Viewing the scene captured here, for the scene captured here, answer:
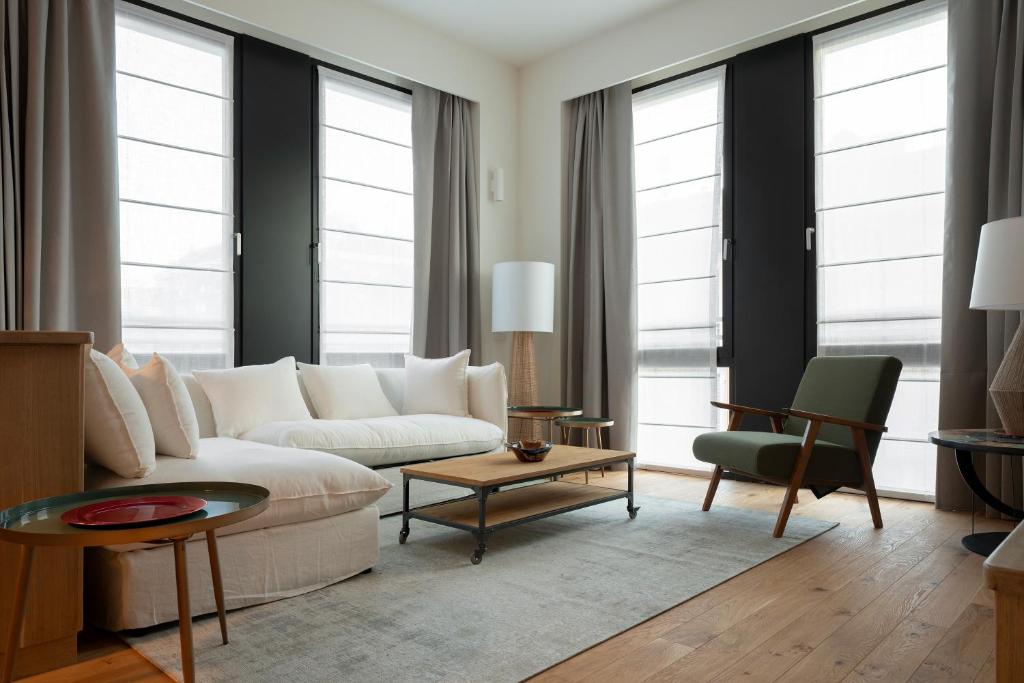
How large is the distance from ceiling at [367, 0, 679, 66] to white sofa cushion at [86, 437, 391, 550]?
368 centimetres

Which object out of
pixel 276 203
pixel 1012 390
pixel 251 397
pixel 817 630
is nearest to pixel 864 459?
pixel 1012 390

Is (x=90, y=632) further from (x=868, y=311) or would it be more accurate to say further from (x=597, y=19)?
(x=597, y=19)

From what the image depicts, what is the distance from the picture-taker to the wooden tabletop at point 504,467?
2.91m

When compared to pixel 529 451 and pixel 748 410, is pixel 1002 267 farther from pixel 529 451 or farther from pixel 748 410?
pixel 529 451

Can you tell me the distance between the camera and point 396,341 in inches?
212

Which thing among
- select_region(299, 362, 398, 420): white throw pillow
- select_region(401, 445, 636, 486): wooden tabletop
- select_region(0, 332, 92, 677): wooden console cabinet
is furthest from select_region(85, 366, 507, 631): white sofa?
select_region(299, 362, 398, 420): white throw pillow

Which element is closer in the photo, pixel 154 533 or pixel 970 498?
pixel 154 533

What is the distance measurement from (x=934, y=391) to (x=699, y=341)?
1502mm

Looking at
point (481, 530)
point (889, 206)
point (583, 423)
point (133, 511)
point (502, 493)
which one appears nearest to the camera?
point (133, 511)

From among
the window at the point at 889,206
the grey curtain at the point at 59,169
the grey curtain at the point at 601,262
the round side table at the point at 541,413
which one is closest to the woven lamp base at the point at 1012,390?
the window at the point at 889,206

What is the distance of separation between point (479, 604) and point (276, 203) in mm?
A: 3288

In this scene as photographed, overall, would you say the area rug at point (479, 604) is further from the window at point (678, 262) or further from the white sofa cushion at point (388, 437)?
the window at point (678, 262)

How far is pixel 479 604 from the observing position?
94.5 inches

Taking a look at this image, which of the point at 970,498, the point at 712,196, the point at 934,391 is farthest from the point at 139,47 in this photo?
the point at 970,498
